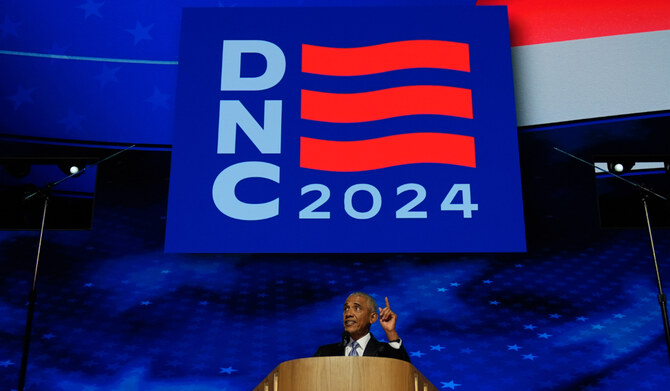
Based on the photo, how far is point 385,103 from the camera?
466cm

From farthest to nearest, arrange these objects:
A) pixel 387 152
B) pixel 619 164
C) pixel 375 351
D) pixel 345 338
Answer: pixel 387 152, pixel 619 164, pixel 375 351, pixel 345 338

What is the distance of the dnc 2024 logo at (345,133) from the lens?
14.4 ft

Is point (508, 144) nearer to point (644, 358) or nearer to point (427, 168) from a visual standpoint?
point (427, 168)

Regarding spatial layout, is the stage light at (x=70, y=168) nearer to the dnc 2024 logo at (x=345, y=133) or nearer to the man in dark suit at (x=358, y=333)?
the dnc 2024 logo at (x=345, y=133)

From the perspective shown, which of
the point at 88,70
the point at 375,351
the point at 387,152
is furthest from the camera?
the point at 88,70

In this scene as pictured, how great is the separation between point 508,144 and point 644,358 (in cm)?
145

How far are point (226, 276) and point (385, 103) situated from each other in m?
1.44

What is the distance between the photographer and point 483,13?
190 inches

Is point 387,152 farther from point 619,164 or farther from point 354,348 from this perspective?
point 354,348

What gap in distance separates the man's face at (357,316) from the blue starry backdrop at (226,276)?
84 cm

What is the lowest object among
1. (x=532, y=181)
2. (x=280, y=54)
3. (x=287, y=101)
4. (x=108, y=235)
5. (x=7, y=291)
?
(x=7, y=291)

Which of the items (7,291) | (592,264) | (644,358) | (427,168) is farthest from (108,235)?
(644,358)

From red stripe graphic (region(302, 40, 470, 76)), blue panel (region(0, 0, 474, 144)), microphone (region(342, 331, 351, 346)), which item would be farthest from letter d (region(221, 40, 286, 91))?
microphone (region(342, 331, 351, 346))

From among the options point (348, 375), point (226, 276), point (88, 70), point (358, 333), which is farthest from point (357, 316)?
point (88, 70)
